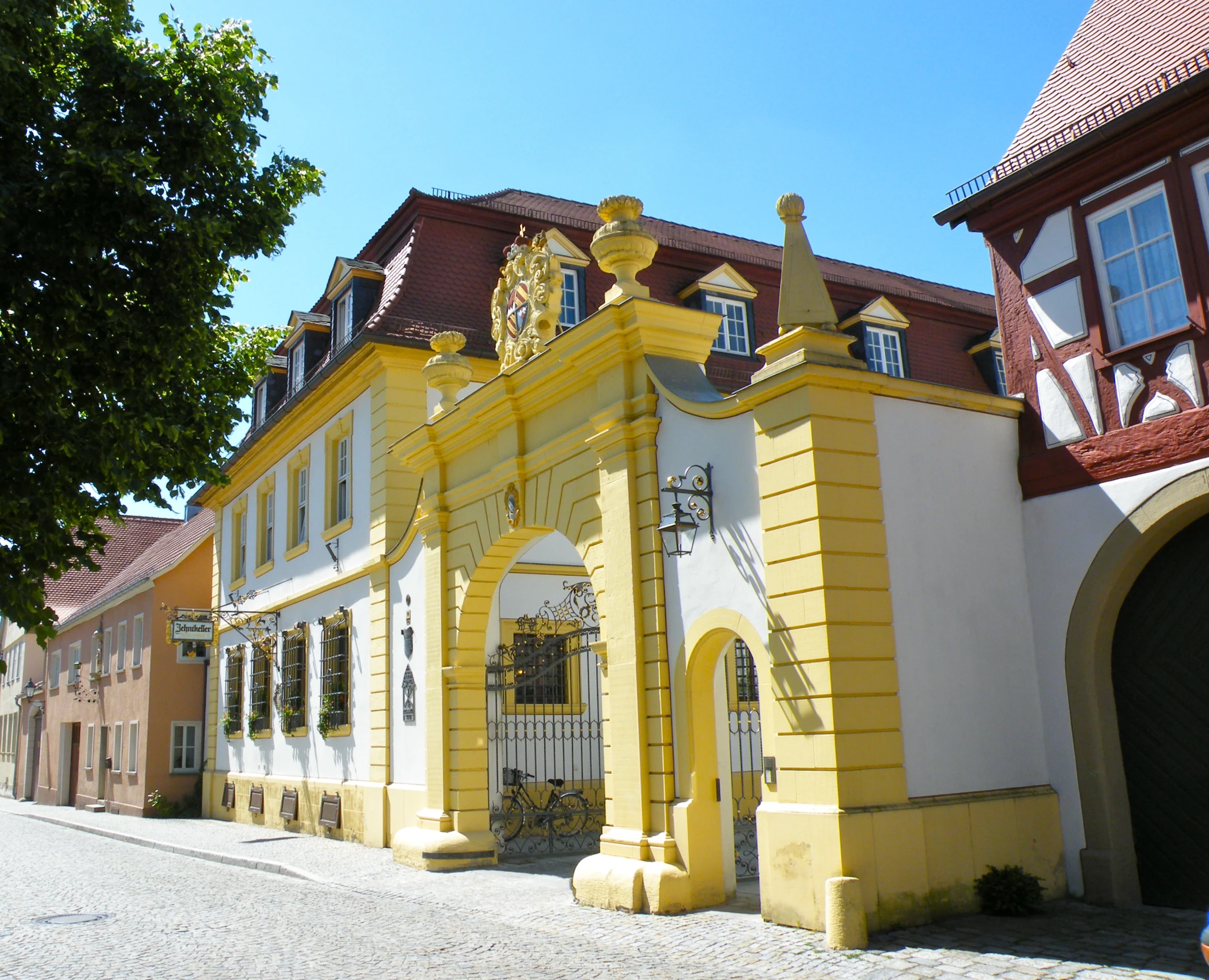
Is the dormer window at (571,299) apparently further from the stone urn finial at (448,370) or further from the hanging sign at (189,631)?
the hanging sign at (189,631)

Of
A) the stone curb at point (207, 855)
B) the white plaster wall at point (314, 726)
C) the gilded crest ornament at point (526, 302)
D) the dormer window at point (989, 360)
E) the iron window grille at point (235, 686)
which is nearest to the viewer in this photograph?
the gilded crest ornament at point (526, 302)

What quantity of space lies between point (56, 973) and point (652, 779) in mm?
4742

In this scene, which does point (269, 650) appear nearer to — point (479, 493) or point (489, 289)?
point (489, 289)

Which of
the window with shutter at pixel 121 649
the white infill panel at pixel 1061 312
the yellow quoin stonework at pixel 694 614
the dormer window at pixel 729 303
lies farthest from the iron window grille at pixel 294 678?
the white infill panel at pixel 1061 312

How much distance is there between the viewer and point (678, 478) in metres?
9.86

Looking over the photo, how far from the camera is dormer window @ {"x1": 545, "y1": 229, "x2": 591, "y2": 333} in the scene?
18.1 metres

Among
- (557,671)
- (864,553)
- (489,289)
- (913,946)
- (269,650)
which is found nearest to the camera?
(913,946)

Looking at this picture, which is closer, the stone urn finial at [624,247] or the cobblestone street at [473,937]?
the cobblestone street at [473,937]

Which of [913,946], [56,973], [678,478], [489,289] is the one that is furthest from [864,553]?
[489,289]

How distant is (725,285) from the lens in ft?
66.3

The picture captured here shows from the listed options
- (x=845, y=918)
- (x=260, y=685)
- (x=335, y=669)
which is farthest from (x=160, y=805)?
(x=845, y=918)

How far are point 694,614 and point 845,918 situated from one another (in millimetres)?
2859

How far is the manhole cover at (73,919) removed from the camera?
400 inches

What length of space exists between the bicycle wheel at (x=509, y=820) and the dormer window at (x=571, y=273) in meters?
7.36
